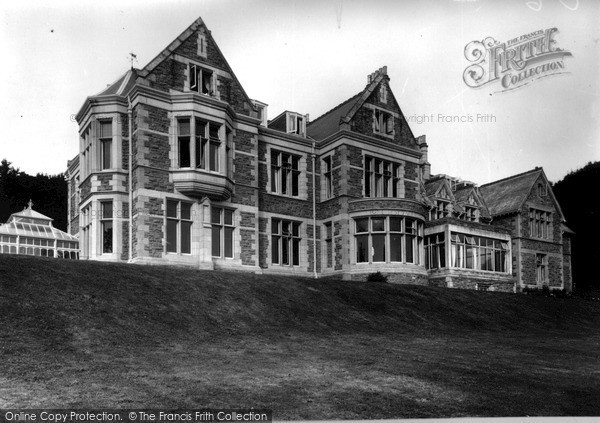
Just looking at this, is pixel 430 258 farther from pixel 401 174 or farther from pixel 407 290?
pixel 407 290

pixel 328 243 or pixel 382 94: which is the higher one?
pixel 382 94

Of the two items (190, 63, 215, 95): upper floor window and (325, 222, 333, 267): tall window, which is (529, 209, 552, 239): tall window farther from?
(190, 63, 215, 95): upper floor window

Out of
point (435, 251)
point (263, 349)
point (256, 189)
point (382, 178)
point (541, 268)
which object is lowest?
point (263, 349)

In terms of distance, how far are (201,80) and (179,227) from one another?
6.69 m

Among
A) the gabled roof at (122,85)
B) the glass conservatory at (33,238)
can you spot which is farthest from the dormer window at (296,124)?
the glass conservatory at (33,238)

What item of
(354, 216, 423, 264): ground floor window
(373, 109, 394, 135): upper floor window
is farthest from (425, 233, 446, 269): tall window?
(373, 109, 394, 135): upper floor window

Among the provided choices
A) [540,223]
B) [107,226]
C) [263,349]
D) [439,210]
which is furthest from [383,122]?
[263,349]

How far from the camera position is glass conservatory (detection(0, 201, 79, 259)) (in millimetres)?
26688

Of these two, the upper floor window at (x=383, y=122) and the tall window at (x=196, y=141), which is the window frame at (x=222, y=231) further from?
the upper floor window at (x=383, y=122)

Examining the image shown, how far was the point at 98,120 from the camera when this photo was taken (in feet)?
82.0

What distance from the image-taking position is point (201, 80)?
26109 millimetres

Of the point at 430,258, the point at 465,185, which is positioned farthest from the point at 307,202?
the point at 465,185

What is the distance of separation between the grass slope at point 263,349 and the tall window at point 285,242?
24.6ft

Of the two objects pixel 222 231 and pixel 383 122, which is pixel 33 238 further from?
pixel 383 122
